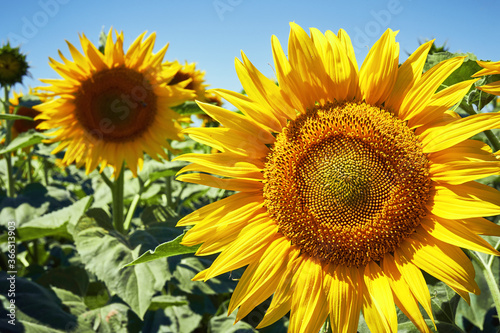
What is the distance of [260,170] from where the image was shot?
1.73 metres

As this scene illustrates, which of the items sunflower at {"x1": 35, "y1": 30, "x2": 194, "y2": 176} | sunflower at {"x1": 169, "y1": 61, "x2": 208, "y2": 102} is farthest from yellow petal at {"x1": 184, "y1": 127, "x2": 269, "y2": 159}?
sunflower at {"x1": 169, "y1": 61, "x2": 208, "y2": 102}

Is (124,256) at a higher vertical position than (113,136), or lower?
lower

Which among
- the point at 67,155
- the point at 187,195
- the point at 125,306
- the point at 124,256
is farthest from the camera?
the point at 187,195

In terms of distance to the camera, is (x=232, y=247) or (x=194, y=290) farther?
(x=194, y=290)

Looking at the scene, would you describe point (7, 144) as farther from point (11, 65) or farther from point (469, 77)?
point (469, 77)

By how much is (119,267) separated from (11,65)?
3.20 m

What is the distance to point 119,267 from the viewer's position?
2.49 metres

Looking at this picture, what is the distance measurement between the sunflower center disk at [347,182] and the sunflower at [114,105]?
2.08 m

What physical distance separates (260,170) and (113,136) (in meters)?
2.38

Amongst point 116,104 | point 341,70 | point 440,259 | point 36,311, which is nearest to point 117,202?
point 116,104

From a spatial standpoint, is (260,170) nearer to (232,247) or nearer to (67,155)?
(232,247)

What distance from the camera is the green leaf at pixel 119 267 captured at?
236 centimetres

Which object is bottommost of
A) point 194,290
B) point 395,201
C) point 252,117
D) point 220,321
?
point 220,321

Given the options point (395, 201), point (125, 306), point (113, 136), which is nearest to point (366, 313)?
point (395, 201)
